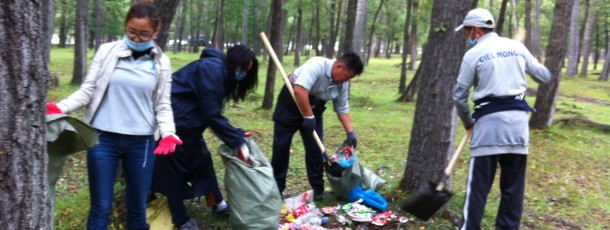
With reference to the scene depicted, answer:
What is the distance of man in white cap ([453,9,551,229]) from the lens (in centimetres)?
343

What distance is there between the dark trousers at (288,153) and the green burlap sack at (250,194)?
2.95 feet

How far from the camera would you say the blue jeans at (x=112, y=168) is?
298cm

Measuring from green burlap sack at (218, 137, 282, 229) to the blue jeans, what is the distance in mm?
679

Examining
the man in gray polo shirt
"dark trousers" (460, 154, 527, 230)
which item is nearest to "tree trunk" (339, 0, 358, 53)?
the man in gray polo shirt

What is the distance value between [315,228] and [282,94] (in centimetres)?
132

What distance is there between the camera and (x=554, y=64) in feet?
31.5

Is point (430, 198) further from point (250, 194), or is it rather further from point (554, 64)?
point (554, 64)

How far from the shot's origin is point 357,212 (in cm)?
437

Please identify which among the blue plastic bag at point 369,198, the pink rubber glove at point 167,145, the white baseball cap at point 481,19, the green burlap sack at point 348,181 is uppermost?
the white baseball cap at point 481,19

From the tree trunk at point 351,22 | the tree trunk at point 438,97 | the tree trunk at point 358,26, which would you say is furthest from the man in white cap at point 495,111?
the tree trunk at point 358,26

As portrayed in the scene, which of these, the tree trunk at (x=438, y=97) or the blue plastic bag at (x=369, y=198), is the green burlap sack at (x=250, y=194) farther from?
the tree trunk at (x=438, y=97)

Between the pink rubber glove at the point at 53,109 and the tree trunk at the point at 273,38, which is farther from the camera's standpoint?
the tree trunk at the point at 273,38

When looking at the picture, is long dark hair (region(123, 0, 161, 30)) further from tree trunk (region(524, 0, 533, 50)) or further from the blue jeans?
tree trunk (region(524, 0, 533, 50))

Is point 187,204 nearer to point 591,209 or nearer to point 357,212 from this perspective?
point 357,212
